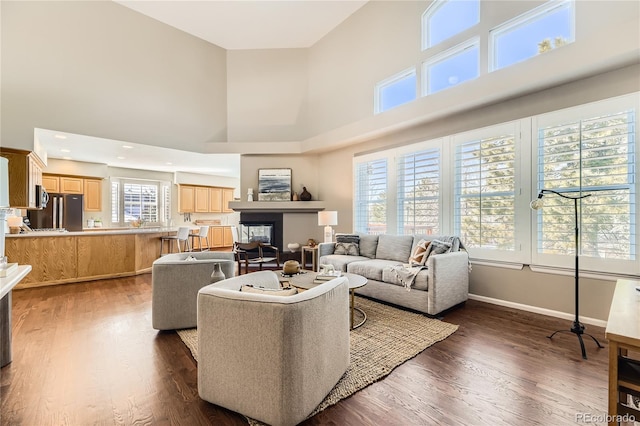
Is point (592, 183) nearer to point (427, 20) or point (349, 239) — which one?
point (349, 239)

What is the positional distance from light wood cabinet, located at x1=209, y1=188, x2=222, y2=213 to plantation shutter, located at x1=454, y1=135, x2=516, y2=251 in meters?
8.37

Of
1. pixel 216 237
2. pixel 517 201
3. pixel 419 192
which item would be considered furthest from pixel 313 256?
pixel 216 237

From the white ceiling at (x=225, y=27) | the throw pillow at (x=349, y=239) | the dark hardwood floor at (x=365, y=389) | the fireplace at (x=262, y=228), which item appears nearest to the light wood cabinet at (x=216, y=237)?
the white ceiling at (x=225, y=27)

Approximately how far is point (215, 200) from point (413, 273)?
849 cm

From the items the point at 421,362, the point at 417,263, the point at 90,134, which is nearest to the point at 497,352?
the point at 421,362

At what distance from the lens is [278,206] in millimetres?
6312

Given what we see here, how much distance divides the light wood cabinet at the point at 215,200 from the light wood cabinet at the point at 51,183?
13.2 ft

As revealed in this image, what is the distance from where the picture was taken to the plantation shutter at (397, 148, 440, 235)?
4348 mm

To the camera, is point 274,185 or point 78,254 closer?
point 78,254

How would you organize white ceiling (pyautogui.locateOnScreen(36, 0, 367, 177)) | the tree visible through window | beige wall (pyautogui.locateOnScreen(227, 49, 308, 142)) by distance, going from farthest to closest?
beige wall (pyautogui.locateOnScreen(227, 49, 308, 142)) → white ceiling (pyautogui.locateOnScreen(36, 0, 367, 177)) → the tree visible through window

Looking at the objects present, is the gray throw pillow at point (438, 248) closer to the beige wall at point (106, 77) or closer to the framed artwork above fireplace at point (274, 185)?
the framed artwork above fireplace at point (274, 185)

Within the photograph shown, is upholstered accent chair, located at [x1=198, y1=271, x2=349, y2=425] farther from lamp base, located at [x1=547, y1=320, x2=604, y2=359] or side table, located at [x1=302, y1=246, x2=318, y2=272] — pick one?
side table, located at [x1=302, y1=246, x2=318, y2=272]

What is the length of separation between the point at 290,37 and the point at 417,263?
5769mm

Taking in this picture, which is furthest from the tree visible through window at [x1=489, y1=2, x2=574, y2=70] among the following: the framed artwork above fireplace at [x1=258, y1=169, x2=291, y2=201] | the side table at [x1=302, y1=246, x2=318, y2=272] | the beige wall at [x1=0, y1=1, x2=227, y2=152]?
the beige wall at [x1=0, y1=1, x2=227, y2=152]
